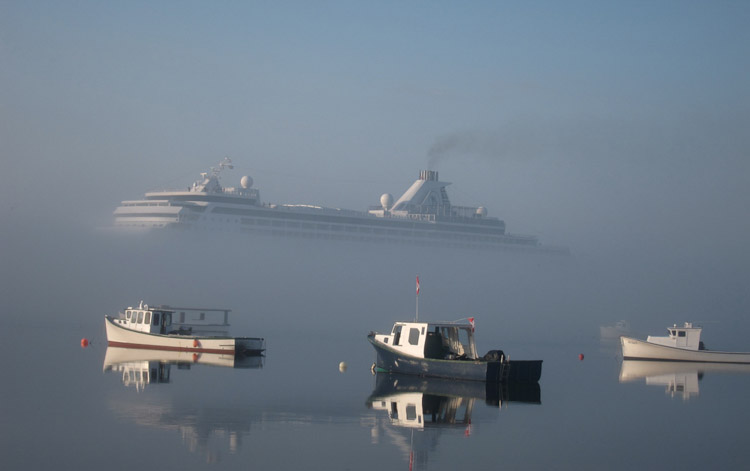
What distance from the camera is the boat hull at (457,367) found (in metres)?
23.9

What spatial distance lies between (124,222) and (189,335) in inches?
2246

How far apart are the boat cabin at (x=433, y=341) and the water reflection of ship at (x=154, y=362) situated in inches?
202

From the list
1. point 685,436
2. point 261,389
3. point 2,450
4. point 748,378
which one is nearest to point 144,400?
point 261,389

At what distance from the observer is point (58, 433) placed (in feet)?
49.9

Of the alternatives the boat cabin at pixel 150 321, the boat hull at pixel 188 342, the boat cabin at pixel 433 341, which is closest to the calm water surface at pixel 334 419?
the boat cabin at pixel 433 341

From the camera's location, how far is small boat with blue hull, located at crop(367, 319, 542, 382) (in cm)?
2416

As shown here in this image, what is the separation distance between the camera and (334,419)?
1770 cm

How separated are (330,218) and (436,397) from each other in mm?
74782

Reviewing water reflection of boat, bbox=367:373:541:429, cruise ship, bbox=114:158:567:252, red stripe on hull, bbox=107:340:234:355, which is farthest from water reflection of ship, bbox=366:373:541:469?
cruise ship, bbox=114:158:567:252

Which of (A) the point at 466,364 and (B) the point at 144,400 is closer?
(B) the point at 144,400

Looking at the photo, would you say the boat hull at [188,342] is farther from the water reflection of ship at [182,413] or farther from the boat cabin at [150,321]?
the water reflection of ship at [182,413]

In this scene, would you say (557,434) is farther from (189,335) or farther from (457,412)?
(189,335)

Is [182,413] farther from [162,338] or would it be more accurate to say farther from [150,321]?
[150,321]

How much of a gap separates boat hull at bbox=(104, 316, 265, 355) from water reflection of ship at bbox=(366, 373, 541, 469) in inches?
236
